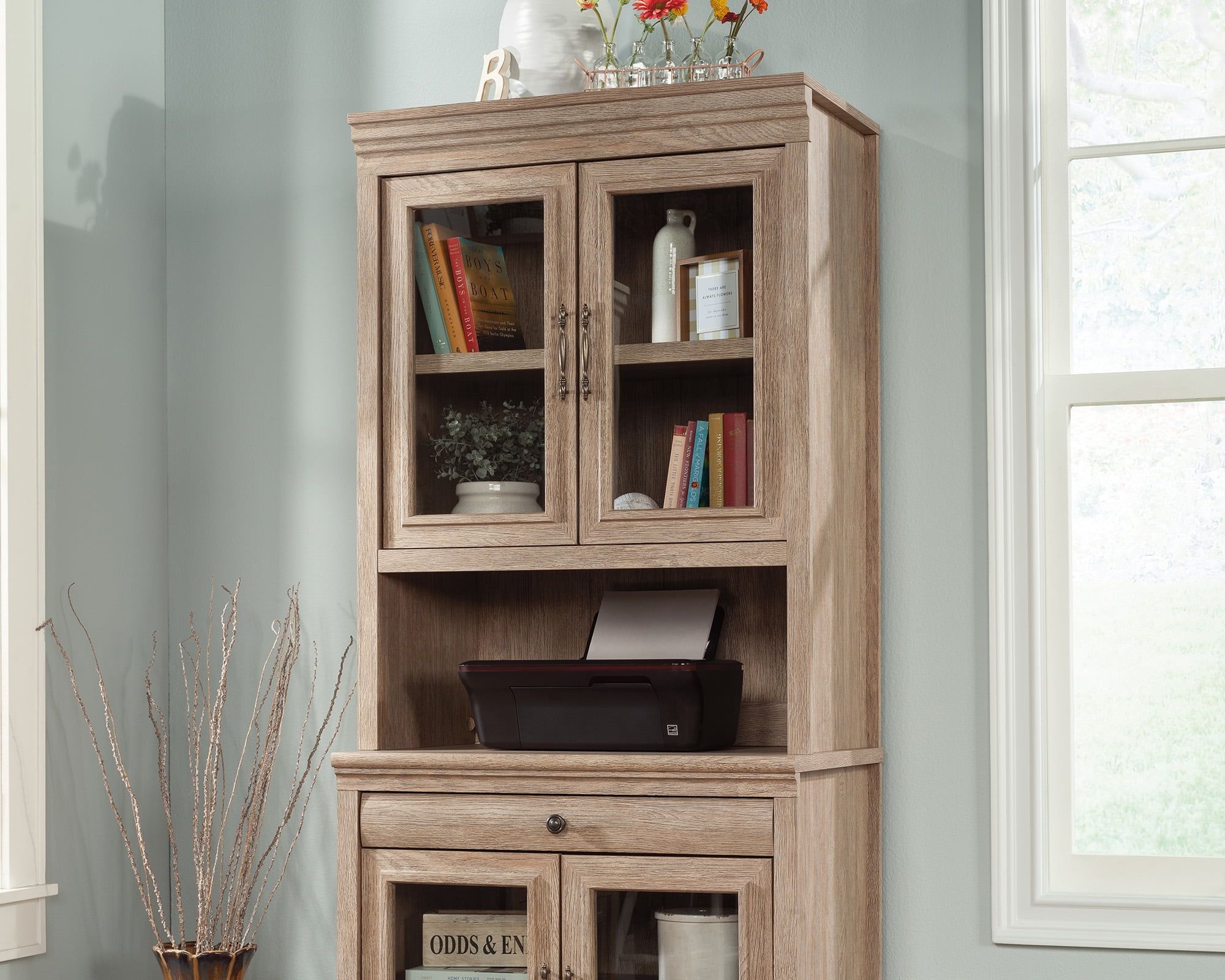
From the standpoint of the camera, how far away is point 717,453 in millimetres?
2225

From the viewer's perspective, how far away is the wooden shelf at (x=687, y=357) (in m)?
2.21

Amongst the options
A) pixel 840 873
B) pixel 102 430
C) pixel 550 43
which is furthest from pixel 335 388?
pixel 840 873

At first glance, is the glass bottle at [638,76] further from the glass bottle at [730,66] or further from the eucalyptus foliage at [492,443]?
the eucalyptus foliage at [492,443]

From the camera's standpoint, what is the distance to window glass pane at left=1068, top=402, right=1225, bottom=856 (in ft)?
7.86

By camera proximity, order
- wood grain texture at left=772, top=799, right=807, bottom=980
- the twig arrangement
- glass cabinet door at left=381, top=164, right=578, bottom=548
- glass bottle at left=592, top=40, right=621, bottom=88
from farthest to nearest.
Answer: the twig arrangement < glass bottle at left=592, top=40, right=621, bottom=88 < glass cabinet door at left=381, top=164, right=578, bottom=548 < wood grain texture at left=772, top=799, right=807, bottom=980

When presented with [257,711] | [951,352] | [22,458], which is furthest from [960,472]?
[22,458]

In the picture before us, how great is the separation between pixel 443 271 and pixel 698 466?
0.54 meters

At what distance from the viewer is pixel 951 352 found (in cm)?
247

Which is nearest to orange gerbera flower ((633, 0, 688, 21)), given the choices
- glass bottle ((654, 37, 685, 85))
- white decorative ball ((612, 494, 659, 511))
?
glass bottle ((654, 37, 685, 85))

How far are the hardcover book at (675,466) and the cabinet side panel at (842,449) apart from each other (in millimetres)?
204

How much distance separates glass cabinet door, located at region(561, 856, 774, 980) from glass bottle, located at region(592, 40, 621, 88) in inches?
49.4

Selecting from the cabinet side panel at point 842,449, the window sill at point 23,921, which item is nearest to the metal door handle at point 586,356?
the cabinet side panel at point 842,449

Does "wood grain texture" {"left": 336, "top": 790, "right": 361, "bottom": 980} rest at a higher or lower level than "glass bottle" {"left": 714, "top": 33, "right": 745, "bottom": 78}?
lower

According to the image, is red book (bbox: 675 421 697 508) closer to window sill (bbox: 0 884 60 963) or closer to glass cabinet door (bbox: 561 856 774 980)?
glass cabinet door (bbox: 561 856 774 980)
